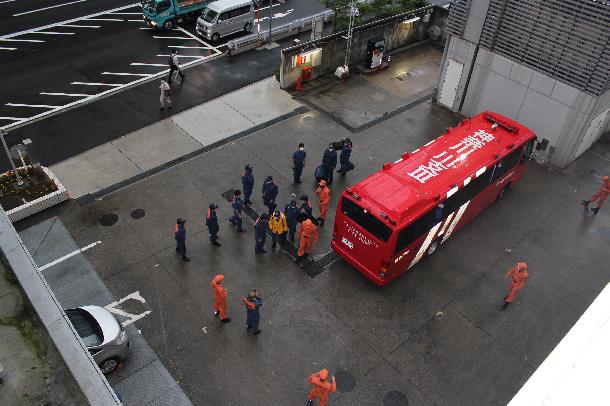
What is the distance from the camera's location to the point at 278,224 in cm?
1420

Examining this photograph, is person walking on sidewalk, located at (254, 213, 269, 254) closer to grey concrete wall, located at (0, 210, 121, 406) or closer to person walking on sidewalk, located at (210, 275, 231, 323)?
person walking on sidewalk, located at (210, 275, 231, 323)

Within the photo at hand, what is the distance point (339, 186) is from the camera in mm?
17594

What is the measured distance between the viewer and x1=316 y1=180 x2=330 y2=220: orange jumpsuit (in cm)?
1498

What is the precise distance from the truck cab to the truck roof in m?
17.7

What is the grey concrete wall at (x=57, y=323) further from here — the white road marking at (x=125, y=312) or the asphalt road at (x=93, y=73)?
the asphalt road at (x=93, y=73)

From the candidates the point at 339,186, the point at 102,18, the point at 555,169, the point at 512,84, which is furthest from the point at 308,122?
the point at 102,18

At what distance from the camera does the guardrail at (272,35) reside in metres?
25.2

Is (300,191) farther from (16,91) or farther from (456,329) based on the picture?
(16,91)

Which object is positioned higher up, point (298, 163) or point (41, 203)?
point (298, 163)

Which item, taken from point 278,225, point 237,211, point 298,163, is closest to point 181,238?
point 237,211

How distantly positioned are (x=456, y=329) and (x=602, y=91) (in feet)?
32.3

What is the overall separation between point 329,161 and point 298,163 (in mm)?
1034

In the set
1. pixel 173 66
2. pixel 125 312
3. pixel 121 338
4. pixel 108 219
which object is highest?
pixel 173 66

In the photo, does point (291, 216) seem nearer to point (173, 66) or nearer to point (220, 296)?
point (220, 296)
